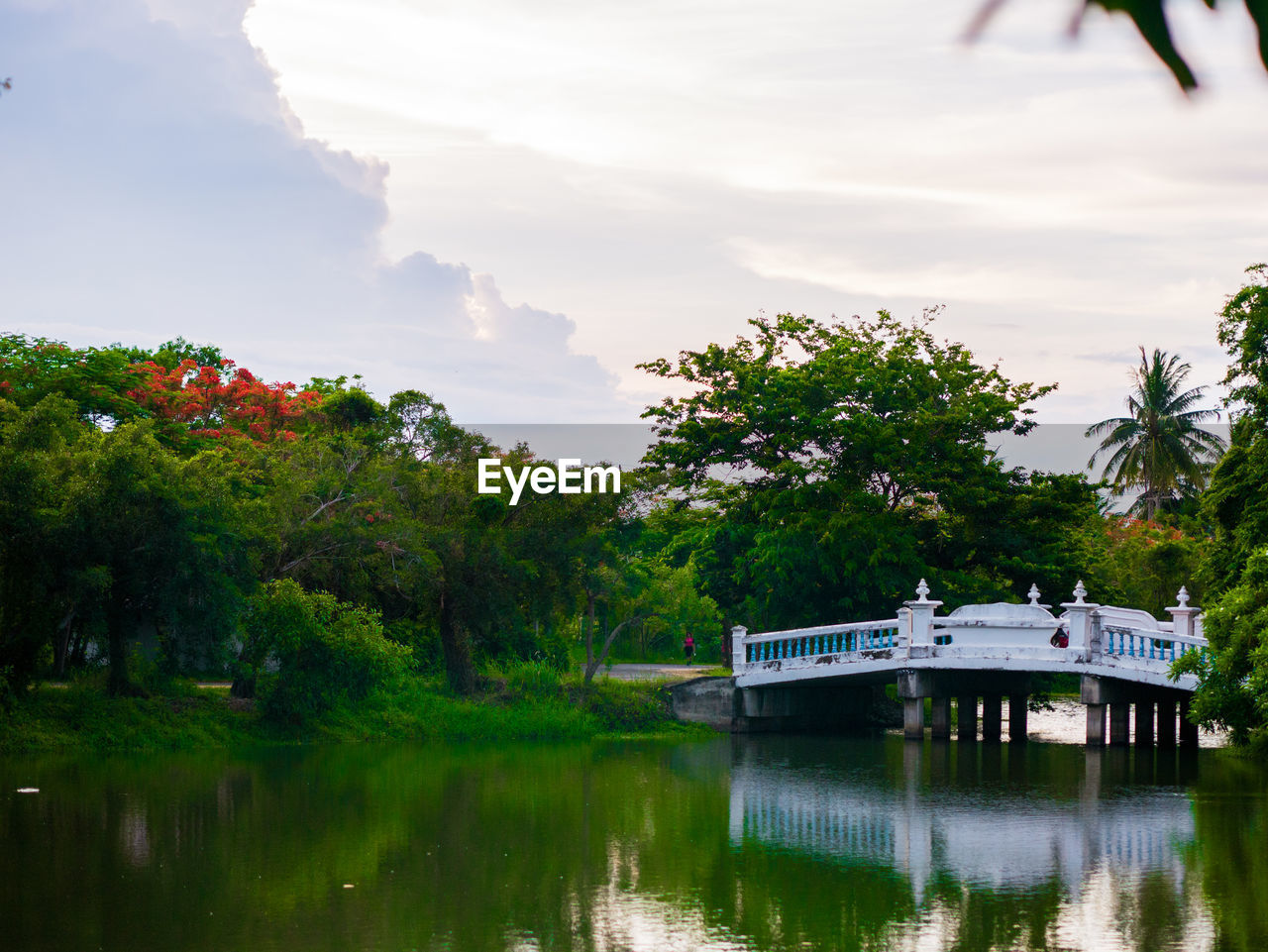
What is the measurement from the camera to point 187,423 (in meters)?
40.8

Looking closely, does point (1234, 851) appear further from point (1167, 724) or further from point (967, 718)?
point (967, 718)

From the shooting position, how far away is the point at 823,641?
3228 cm

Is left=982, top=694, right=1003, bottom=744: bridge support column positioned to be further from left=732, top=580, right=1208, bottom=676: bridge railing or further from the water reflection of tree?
the water reflection of tree

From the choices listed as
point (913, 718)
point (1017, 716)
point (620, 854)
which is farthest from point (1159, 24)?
point (1017, 716)

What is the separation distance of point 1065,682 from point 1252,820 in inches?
1190

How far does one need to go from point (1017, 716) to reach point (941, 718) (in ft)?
5.75

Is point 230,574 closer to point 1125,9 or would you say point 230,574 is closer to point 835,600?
point 835,600

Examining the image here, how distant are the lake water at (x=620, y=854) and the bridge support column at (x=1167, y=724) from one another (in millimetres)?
3642

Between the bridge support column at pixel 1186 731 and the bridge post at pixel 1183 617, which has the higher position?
the bridge post at pixel 1183 617

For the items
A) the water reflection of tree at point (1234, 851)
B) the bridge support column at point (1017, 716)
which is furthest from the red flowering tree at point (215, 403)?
the water reflection of tree at point (1234, 851)

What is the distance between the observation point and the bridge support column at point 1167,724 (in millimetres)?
29047

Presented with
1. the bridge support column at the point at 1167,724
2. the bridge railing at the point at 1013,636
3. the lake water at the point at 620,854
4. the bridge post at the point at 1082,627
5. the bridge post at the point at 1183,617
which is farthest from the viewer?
the bridge support column at the point at 1167,724

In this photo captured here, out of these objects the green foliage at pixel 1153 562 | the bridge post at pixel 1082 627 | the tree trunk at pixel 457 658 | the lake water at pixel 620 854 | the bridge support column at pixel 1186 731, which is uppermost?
the green foliage at pixel 1153 562

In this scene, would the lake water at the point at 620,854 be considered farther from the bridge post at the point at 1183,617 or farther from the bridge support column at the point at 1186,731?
the bridge support column at the point at 1186,731
